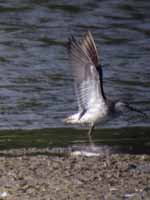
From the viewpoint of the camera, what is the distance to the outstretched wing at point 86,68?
10.3 m

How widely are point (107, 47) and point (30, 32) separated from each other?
1.74m

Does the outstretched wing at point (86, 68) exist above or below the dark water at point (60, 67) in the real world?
above

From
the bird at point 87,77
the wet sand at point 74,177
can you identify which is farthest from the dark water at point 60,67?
the wet sand at point 74,177

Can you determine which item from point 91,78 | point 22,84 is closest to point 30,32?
point 22,84

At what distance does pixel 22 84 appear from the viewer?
14836 millimetres

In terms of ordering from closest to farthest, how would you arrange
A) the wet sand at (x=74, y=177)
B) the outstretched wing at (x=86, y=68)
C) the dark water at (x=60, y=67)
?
the wet sand at (x=74, y=177)
the outstretched wing at (x=86, y=68)
the dark water at (x=60, y=67)

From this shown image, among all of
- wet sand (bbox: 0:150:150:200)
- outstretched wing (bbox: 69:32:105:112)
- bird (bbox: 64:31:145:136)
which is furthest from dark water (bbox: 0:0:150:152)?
wet sand (bbox: 0:150:150:200)

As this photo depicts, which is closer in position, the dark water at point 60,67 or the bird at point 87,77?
the bird at point 87,77

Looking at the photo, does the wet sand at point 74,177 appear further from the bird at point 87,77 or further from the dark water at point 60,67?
the dark water at point 60,67

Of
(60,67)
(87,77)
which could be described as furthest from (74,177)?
(60,67)

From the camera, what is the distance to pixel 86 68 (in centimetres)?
1040

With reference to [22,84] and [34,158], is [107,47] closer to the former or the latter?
[22,84]

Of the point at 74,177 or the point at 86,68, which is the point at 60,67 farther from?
the point at 74,177

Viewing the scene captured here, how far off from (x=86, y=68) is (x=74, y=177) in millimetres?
2063
